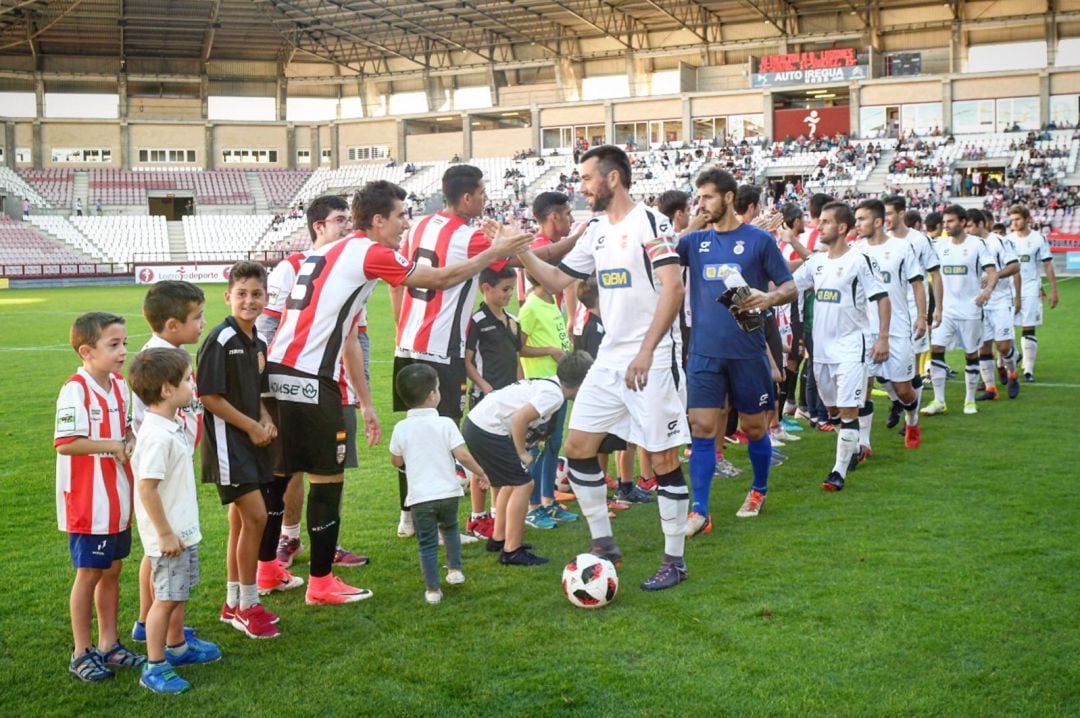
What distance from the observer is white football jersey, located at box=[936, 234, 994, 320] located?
12.3 metres

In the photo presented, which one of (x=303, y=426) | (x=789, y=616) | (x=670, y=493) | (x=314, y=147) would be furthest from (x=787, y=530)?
(x=314, y=147)

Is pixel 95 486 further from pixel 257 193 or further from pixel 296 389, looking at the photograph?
pixel 257 193

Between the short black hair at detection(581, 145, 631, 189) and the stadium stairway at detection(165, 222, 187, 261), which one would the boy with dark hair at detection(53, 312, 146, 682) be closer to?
the short black hair at detection(581, 145, 631, 189)

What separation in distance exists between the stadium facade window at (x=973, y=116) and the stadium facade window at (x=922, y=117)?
936mm

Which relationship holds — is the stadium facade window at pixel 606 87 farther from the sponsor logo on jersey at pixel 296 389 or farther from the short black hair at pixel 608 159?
the sponsor logo on jersey at pixel 296 389

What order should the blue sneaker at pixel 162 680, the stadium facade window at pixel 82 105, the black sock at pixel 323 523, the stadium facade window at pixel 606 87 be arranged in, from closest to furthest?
the blue sneaker at pixel 162 680
the black sock at pixel 323 523
the stadium facade window at pixel 606 87
the stadium facade window at pixel 82 105

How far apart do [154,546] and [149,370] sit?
794 mm

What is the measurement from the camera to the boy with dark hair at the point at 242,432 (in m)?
5.25

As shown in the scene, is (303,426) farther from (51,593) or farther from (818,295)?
(818,295)

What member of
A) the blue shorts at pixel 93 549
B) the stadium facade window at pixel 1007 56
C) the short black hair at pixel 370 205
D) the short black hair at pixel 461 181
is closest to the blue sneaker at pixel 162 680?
the blue shorts at pixel 93 549

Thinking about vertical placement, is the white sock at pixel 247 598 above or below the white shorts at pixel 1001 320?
below

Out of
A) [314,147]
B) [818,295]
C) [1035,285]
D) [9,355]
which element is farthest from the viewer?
[314,147]

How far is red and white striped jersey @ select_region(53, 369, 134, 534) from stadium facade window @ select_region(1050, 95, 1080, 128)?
5702 cm

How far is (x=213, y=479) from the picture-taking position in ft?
17.4
